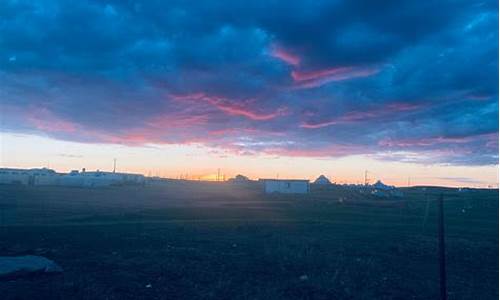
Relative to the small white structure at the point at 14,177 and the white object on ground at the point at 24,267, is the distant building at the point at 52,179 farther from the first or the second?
the white object on ground at the point at 24,267

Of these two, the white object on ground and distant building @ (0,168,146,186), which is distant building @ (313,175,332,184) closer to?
distant building @ (0,168,146,186)

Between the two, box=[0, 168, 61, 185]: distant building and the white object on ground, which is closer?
the white object on ground

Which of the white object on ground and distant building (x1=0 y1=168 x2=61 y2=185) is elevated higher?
distant building (x1=0 y1=168 x2=61 y2=185)

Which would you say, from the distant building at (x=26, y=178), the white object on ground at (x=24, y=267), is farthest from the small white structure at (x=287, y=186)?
the white object on ground at (x=24, y=267)

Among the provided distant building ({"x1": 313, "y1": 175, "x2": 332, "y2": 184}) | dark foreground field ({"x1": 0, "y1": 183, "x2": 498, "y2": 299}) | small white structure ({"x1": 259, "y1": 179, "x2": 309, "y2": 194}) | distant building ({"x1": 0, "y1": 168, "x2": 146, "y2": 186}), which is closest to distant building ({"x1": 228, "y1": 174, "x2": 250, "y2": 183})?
distant building ({"x1": 313, "y1": 175, "x2": 332, "y2": 184})

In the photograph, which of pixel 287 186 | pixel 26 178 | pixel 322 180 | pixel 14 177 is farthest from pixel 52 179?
pixel 322 180

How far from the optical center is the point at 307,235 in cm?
2391

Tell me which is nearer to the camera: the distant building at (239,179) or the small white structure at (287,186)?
the small white structure at (287,186)

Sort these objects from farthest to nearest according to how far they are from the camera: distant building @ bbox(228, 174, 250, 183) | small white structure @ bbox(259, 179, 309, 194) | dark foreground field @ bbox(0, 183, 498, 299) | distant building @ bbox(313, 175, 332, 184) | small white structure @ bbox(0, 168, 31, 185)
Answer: distant building @ bbox(228, 174, 250, 183) < distant building @ bbox(313, 175, 332, 184) < small white structure @ bbox(0, 168, 31, 185) < small white structure @ bbox(259, 179, 309, 194) < dark foreground field @ bbox(0, 183, 498, 299)

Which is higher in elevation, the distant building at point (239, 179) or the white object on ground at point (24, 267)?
the distant building at point (239, 179)

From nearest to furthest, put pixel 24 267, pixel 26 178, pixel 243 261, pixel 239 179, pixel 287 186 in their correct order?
1. pixel 24 267
2. pixel 243 261
3. pixel 287 186
4. pixel 26 178
5. pixel 239 179

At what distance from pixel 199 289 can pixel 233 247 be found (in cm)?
730

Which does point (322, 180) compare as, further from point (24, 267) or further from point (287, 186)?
point (24, 267)

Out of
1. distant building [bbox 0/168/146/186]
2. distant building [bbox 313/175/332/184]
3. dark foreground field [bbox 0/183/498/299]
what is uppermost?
distant building [bbox 313/175/332/184]
